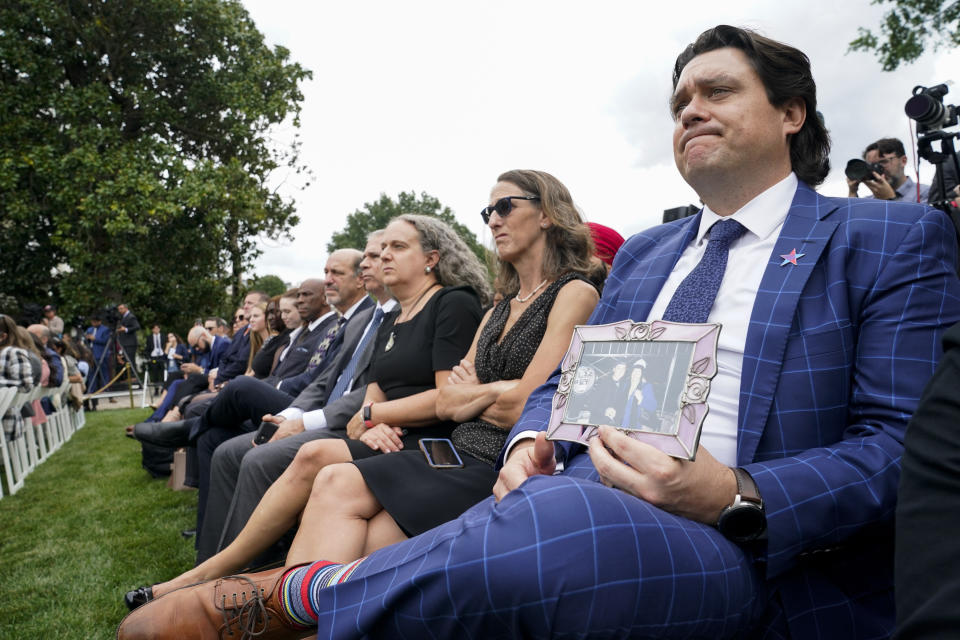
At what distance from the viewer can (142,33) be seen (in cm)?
1500

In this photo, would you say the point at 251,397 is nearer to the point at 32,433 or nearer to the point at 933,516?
the point at 933,516

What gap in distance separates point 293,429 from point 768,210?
2.57 metres

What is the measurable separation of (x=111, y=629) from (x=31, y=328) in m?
8.70

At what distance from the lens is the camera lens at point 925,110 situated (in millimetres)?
3346

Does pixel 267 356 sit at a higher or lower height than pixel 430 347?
lower

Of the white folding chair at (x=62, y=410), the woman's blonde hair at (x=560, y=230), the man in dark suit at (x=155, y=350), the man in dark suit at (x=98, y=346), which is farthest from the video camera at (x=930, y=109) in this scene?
the man in dark suit at (x=155, y=350)

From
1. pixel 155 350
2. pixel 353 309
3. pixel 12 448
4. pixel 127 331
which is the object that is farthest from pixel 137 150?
pixel 353 309

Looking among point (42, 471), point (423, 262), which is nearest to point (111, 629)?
point (423, 262)

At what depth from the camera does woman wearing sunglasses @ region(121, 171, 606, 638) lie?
6.88 feet

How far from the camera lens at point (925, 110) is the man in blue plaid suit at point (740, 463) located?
200 cm

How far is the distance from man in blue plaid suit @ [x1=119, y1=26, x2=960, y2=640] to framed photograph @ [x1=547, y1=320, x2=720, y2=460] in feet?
0.17

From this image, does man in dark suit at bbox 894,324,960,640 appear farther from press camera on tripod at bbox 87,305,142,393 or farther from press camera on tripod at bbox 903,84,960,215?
press camera on tripod at bbox 87,305,142,393

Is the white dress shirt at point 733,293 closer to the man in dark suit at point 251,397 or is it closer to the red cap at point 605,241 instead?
the red cap at point 605,241

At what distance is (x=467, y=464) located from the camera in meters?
2.34
